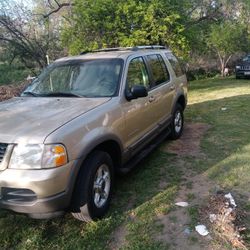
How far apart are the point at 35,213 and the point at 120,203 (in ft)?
4.28

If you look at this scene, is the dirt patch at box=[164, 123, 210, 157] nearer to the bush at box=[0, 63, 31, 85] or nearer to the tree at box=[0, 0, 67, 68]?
the tree at box=[0, 0, 67, 68]

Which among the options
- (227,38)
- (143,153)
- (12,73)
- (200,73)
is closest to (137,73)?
(143,153)

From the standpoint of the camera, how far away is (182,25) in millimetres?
13977

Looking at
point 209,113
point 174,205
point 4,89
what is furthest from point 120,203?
point 4,89

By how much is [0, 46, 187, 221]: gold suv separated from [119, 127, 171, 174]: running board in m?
0.01

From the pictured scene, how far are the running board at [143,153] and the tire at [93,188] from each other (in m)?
0.38

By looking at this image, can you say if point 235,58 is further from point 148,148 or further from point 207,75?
point 148,148

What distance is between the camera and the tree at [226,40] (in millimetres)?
21062

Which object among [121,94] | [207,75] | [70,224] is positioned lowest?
[207,75]

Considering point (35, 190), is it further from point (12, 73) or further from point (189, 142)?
point (12, 73)

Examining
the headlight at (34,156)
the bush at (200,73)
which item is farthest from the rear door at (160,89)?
the bush at (200,73)

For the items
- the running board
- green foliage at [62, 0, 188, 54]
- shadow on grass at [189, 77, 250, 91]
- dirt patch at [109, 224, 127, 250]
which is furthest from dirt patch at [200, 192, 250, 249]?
shadow on grass at [189, 77, 250, 91]

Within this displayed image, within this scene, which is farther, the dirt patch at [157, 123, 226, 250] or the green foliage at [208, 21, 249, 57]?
the green foliage at [208, 21, 249, 57]

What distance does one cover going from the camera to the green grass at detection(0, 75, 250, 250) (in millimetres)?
3609
